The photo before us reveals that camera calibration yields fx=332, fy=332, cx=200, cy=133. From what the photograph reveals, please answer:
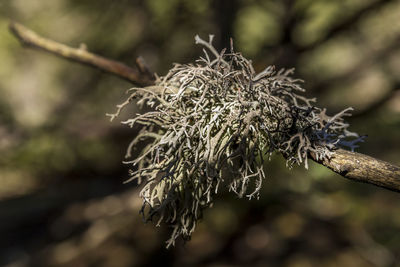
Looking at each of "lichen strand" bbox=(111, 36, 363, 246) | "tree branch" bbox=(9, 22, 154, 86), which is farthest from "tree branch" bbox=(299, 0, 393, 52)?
"lichen strand" bbox=(111, 36, 363, 246)

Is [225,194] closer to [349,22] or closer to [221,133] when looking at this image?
[349,22]

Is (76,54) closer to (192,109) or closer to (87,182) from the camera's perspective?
(192,109)

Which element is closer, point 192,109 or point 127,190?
point 192,109

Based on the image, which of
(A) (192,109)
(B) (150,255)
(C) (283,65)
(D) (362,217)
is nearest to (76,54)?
(A) (192,109)

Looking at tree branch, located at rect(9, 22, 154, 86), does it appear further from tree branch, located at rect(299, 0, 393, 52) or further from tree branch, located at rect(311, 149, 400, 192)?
tree branch, located at rect(299, 0, 393, 52)

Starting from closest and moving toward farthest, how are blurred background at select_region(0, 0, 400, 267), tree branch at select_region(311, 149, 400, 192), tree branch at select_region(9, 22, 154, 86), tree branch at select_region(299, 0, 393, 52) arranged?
tree branch at select_region(311, 149, 400, 192) < tree branch at select_region(9, 22, 154, 86) < tree branch at select_region(299, 0, 393, 52) < blurred background at select_region(0, 0, 400, 267)
